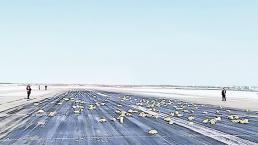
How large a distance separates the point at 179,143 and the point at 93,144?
9.59ft

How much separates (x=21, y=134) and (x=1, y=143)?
283 cm

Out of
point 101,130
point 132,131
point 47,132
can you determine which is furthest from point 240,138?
point 47,132

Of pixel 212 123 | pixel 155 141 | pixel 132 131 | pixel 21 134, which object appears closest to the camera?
pixel 155 141

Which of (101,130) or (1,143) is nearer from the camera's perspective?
(1,143)

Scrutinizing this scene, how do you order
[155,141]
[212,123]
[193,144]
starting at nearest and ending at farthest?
[193,144] → [155,141] → [212,123]

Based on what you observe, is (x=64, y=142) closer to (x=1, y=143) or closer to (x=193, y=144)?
(x=1, y=143)

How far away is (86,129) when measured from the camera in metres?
21.4

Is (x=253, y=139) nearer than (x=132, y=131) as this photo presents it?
Yes

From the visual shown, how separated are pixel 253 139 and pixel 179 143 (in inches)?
125

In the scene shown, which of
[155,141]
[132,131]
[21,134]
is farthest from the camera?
[132,131]

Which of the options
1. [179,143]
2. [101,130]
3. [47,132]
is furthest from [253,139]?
[47,132]

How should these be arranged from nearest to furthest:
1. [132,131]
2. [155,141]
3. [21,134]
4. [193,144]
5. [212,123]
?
[193,144]
[155,141]
[21,134]
[132,131]
[212,123]

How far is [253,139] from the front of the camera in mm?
17328

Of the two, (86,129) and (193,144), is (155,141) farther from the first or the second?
(86,129)
